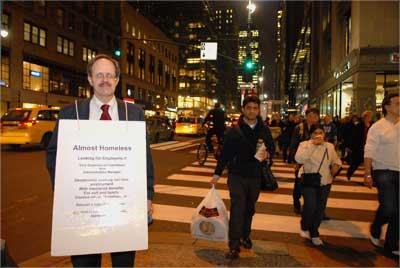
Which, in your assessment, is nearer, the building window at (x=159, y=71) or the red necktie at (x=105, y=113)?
the red necktie at (x=105, y=113)

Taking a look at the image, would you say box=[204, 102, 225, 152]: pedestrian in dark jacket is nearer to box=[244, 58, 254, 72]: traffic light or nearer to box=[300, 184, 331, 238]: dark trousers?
box=[300, 184, 331, 238]: dark trousers

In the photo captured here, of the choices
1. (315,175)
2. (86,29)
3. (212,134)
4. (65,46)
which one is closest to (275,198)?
(315,175)

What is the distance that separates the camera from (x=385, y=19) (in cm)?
2148

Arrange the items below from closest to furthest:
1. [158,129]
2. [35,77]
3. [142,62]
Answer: [158,129] < [35,77] < [142,62]

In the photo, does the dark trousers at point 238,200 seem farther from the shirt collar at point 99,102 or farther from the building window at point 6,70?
the building window at point 6,70

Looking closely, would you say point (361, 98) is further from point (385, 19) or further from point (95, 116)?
point (95, 116)

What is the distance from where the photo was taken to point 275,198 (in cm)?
912

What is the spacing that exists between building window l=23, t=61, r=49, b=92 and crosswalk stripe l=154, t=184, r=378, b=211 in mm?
32366

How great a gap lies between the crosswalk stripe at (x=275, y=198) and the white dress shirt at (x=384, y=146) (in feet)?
11.0

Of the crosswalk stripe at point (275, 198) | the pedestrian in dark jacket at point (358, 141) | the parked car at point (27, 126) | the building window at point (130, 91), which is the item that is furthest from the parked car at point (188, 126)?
the building window at point (130, 91)

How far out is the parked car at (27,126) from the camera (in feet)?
57.8

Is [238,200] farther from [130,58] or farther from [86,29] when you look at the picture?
[130,58]

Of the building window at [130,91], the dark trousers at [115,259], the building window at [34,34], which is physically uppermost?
the building window at [34,34]

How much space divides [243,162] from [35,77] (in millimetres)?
38871
